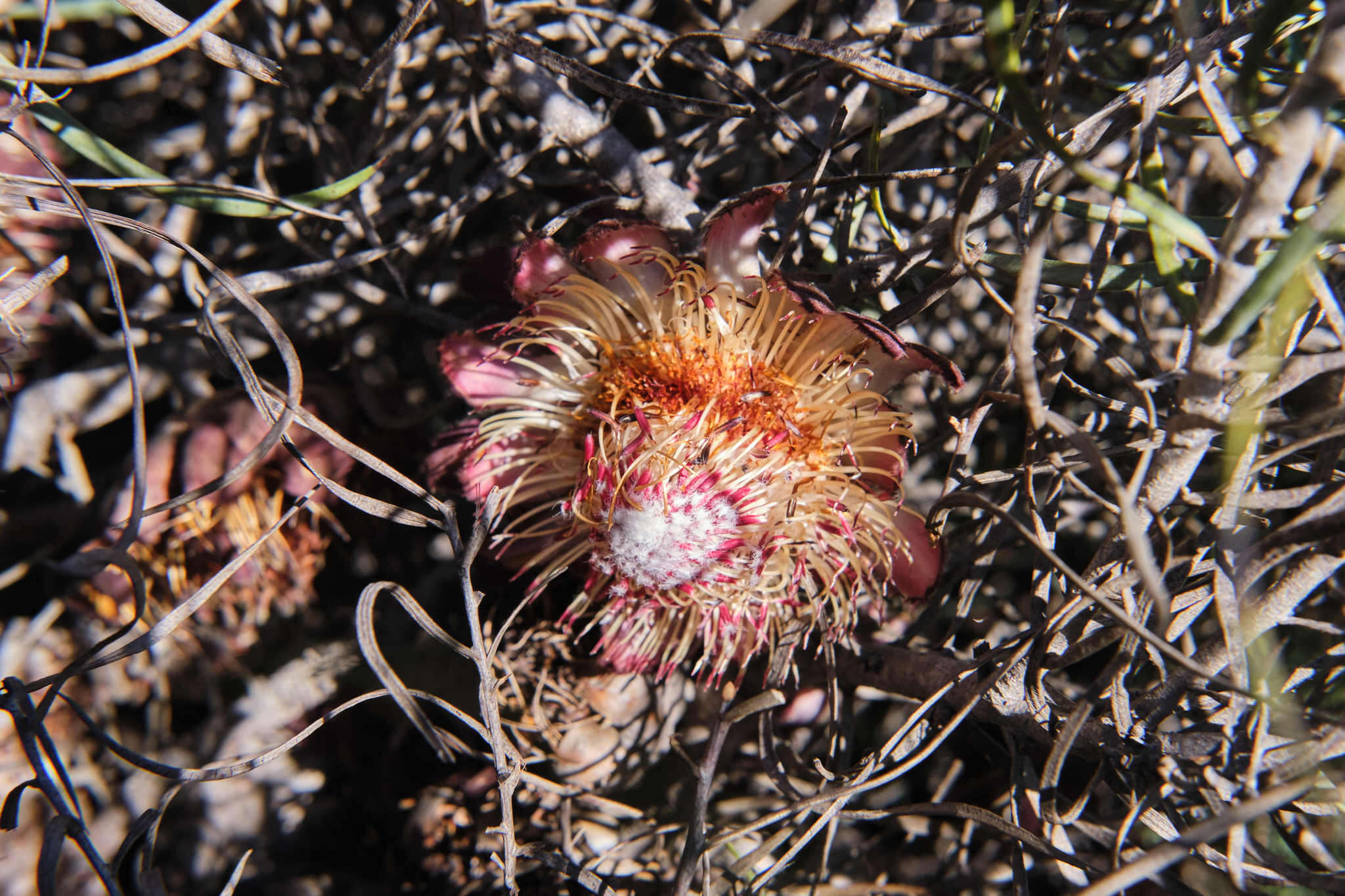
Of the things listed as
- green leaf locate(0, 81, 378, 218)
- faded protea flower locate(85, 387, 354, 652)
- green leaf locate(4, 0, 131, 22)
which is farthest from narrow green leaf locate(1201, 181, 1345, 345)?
green leaf locate(4, 0, 131, 22)

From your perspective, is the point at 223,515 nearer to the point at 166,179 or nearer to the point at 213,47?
the point at 166,179

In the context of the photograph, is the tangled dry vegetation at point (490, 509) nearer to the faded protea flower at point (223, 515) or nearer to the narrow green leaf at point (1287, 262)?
the faded protea flower at point (223, 515)

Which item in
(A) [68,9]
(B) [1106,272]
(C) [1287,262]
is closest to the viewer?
→ (C) [1287,262]

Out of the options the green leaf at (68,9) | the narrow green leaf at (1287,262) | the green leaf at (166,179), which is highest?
the green leaf at (68,9)

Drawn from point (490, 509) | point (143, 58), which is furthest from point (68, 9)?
point (490, 509)

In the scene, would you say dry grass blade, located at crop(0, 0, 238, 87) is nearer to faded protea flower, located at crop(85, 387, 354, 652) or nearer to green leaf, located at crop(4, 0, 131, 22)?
green leaf, located at crop(4, 0, 131, 22)

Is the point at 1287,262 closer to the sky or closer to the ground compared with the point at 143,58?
closer to the ground

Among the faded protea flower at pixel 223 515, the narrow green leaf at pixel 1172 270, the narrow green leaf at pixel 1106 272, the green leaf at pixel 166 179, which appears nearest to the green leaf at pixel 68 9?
the green leaf at pixel 166 179
